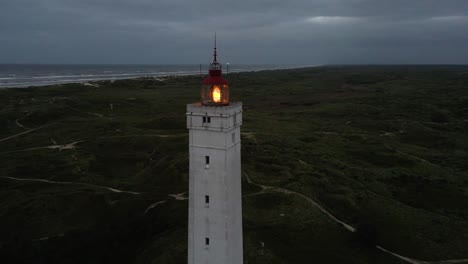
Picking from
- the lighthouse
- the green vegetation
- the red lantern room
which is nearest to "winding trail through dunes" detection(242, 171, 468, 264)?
the green vegetation

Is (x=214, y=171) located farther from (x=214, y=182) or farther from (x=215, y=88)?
(x=215, y=88)

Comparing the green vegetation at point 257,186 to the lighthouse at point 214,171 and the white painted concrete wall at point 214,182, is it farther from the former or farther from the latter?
the lighthouse at point 214,171

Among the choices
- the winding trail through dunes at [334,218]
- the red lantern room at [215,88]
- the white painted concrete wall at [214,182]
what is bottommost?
the winding trail through dunes at [334,218]

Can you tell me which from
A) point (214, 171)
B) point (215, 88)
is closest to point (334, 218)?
point (214, 171)

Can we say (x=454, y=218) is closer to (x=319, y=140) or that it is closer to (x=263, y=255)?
(x=263, y=255)

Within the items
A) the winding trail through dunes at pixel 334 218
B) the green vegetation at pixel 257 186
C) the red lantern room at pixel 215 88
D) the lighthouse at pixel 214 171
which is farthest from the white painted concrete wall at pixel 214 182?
the winding trail through dunes at pixel 334 218

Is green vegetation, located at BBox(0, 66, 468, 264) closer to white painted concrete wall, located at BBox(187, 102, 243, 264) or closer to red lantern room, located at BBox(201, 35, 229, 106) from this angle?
white painted concrete wall, located at BBox(187, 102, 243, 264)

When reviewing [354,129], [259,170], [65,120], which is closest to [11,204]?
[259,170]

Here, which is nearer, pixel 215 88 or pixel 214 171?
pixel 214 171
